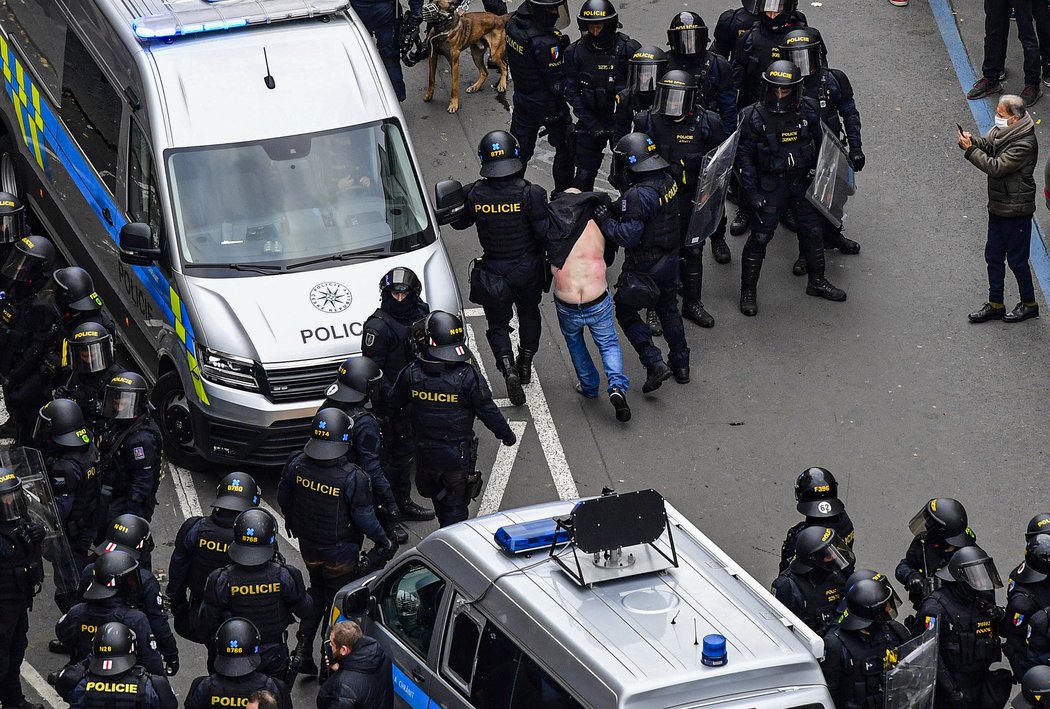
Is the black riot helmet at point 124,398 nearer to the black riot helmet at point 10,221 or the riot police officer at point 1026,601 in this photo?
the black riot helmet at point 10,221

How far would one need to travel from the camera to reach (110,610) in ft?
28.9

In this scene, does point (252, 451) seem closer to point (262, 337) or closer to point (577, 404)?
point (262, 337)

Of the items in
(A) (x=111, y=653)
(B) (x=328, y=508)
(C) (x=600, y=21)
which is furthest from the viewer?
(C) (x=600, y=21)

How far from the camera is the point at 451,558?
27.0ft

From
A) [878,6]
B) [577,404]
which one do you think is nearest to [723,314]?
[577,404]

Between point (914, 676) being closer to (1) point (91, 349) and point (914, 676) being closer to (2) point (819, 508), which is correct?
(2) point (819, 508)

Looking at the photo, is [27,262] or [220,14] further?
[220,14]

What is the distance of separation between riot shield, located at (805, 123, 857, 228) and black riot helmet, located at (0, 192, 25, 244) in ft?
20.8

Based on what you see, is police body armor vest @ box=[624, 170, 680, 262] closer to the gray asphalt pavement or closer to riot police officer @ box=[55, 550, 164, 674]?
the gray asphalt pavement

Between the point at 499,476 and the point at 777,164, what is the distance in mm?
3559

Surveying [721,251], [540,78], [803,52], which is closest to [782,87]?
[803,52]

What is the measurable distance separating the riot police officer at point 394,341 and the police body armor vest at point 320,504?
128cm

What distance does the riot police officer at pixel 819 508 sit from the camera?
9555 millimetres

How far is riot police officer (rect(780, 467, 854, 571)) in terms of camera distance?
955 cm
